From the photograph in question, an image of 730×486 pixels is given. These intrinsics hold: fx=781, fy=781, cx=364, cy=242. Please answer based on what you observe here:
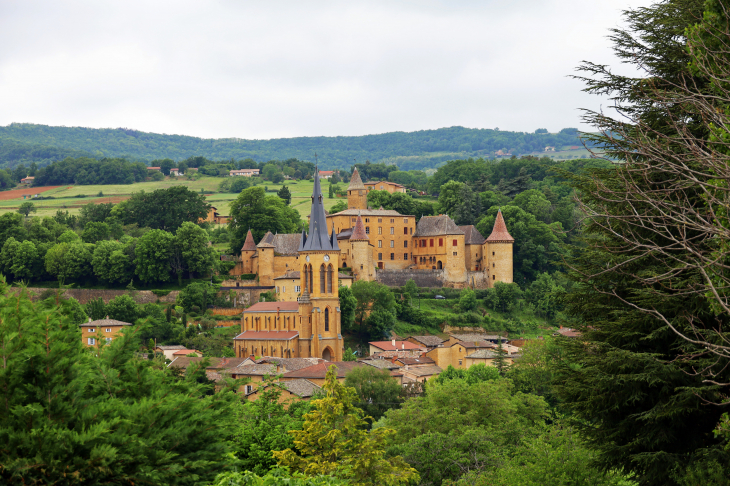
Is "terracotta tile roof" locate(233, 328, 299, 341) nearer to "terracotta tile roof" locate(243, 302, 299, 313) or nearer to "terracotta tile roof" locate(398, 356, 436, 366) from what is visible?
"terracotta tile roof" locate(243, 302, 299, 313)

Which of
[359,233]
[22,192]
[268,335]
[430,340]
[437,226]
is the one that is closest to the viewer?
[268,335]

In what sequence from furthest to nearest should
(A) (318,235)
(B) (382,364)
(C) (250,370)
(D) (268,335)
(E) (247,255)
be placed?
1. (E) (247,255)
2. (A) (318,235)
3. (D) (268,335)
4. (B) (382,364)
5. (C) (250,370)

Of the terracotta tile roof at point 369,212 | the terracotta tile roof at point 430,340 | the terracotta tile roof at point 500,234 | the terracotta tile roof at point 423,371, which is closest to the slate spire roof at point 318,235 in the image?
the terracotta tile roof at point 430,340

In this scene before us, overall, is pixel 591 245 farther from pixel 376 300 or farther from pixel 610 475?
pixel 376 300

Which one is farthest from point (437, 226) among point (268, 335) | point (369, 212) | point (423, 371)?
point (423, 371)

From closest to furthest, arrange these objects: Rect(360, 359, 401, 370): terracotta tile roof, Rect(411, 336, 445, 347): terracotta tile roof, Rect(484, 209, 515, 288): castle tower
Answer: Rect(360, 359, 401, 370): terracotta tile roof < Rect(411, 336, 445, 347): terracotta tile roof < Rect(484, 209, 515, 288): castle tower

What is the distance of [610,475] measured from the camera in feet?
57.9

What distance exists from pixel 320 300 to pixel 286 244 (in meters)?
17.1

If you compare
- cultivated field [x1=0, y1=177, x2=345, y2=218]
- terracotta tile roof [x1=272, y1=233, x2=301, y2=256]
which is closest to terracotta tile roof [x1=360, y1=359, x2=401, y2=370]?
terracotta tile roof [x1=272, y1=233, x2=301, y2=256]

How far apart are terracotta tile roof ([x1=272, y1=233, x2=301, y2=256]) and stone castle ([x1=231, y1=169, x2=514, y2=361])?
104 mm

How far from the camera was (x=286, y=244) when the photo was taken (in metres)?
81.3

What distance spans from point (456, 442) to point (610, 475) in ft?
38.9

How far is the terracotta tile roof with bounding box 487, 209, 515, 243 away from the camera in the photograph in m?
85.8

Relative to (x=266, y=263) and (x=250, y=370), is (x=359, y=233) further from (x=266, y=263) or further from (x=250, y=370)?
(x=250, y=370)
